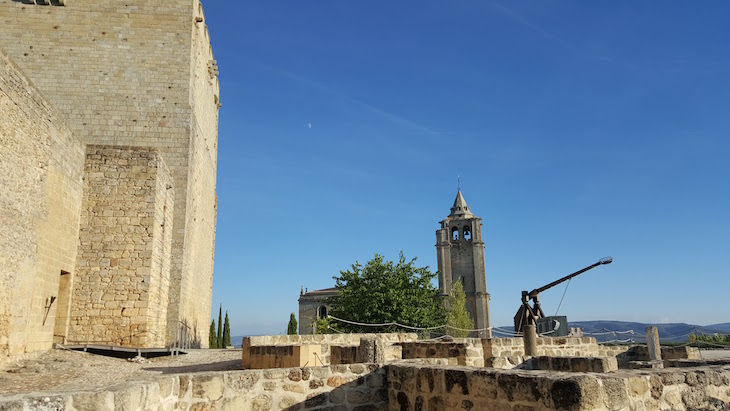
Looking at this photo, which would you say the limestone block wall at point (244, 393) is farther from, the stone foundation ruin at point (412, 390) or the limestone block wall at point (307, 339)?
the limestone block wall at point (307, 339)

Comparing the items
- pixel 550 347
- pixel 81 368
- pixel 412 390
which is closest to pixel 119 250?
pixel 81 368

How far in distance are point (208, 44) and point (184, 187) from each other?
8.06m

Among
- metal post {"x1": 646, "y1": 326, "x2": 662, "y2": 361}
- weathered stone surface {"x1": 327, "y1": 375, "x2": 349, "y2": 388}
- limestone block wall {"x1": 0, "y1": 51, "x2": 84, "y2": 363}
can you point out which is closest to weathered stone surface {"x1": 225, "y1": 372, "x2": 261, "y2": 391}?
weathered stone surface {"x1": 327, "y1": 375, "x2": 349, "y2": 388}

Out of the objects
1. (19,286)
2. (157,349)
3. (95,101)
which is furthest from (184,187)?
(19,286)

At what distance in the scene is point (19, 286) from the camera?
10414 mm

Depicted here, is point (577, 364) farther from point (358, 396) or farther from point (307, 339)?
point (307, 339)

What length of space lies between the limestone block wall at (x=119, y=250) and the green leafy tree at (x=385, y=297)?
610 inches

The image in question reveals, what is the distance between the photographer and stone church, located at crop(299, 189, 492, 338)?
5941 centimetres

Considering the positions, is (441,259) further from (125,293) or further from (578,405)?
(578,405)

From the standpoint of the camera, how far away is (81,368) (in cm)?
1056

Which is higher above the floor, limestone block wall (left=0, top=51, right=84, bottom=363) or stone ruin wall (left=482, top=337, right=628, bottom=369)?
limestone block wall (left=0, top=51, right=84, bottom=363)

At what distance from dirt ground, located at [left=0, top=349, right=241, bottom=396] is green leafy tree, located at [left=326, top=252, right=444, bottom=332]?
1505 centimetres

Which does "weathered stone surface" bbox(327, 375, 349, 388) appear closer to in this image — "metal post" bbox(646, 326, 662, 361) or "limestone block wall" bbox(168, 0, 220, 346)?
"metal post" bbox(646, 326, 662, 361)

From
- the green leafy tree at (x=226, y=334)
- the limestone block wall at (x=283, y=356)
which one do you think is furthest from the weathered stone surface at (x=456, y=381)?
the green leafy tree at (x=226, y=334)
